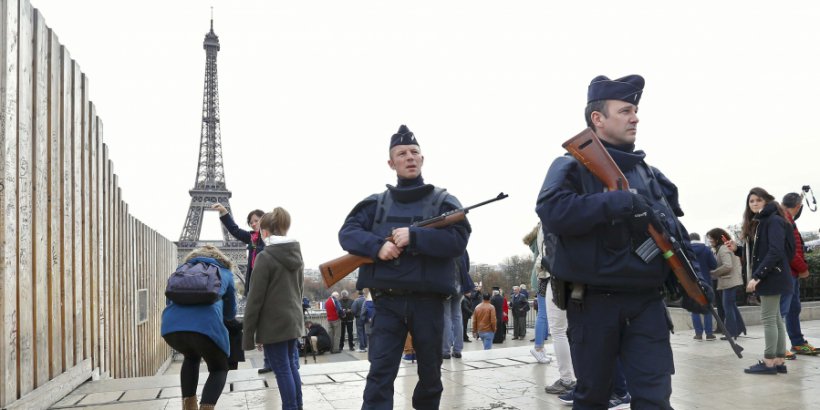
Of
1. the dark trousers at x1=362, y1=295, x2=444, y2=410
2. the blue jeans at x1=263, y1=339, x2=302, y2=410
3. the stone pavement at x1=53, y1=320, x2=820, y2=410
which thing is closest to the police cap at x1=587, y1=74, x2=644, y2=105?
the dark trousers at x1=362, y1=295, x2=444, y2=410

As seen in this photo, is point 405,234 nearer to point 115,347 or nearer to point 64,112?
point 64,112

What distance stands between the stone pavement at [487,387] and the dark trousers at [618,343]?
6.43 ft

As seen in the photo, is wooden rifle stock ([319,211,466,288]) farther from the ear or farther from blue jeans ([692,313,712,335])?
blue jeans ([692,313,712,335])

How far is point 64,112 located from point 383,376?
4373 millimetres

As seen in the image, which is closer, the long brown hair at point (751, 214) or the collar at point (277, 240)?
the collar at point (277, 240)

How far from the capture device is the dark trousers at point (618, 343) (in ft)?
7.95

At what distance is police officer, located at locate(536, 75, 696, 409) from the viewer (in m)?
2.41

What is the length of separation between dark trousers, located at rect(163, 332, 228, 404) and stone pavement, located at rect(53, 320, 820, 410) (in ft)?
2.32

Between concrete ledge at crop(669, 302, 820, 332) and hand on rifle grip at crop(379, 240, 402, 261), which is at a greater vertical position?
hand on rifle grip at crop(379, 240, 402, 261)

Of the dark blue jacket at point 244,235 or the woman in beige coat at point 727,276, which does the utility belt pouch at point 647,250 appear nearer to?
the dark blue jacket at point 244,235

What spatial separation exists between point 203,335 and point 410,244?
1816 millimetres

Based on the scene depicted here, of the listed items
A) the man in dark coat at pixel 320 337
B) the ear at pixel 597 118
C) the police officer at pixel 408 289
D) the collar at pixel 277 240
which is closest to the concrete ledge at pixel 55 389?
the collar at pixel 277 240

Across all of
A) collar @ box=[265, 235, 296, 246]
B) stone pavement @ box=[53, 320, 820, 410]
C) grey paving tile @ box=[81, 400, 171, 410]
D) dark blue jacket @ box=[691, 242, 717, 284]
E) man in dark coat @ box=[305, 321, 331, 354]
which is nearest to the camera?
collar @ box=[265, 235, 296, 246]

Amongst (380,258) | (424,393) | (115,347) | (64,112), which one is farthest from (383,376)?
(115,347)
